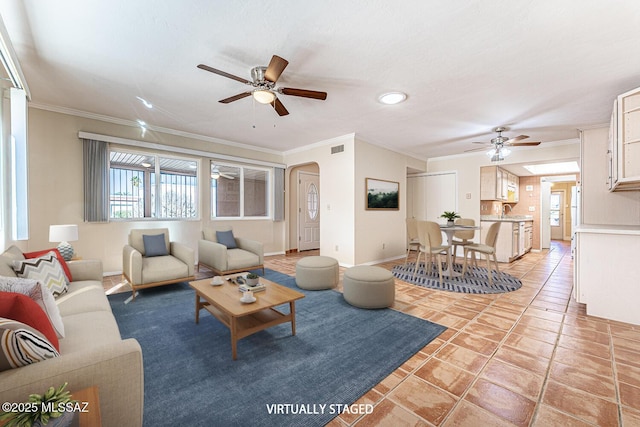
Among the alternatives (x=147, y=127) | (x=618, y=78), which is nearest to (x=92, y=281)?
(x=147, y=127)

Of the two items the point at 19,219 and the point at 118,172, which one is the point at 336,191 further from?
the point at 19,219

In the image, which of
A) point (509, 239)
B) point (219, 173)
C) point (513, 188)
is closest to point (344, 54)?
point (219, 173)

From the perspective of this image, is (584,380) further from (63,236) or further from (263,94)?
(63,236)

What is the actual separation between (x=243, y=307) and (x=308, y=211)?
5.18m

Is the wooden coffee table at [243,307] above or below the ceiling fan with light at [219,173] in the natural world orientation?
below

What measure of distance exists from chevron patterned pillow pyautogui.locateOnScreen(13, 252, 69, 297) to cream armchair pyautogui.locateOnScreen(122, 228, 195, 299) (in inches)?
33.9

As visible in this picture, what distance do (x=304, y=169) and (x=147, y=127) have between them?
3609 millimetres

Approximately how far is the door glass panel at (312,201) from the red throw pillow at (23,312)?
605cm

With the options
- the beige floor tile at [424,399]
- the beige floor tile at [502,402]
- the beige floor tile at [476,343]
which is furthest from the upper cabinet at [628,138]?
the beige floor tile at [424,399]

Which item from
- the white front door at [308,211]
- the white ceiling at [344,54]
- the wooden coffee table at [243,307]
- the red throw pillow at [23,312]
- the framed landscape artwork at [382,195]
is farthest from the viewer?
the white front door at [308,211]

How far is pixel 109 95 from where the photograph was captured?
10.7ft

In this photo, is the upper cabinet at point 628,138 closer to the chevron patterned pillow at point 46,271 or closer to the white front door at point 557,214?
the chevron patterned pillow at point 46,271

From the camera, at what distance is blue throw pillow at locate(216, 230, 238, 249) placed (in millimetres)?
4627

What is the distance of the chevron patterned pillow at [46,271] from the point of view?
2.04m
